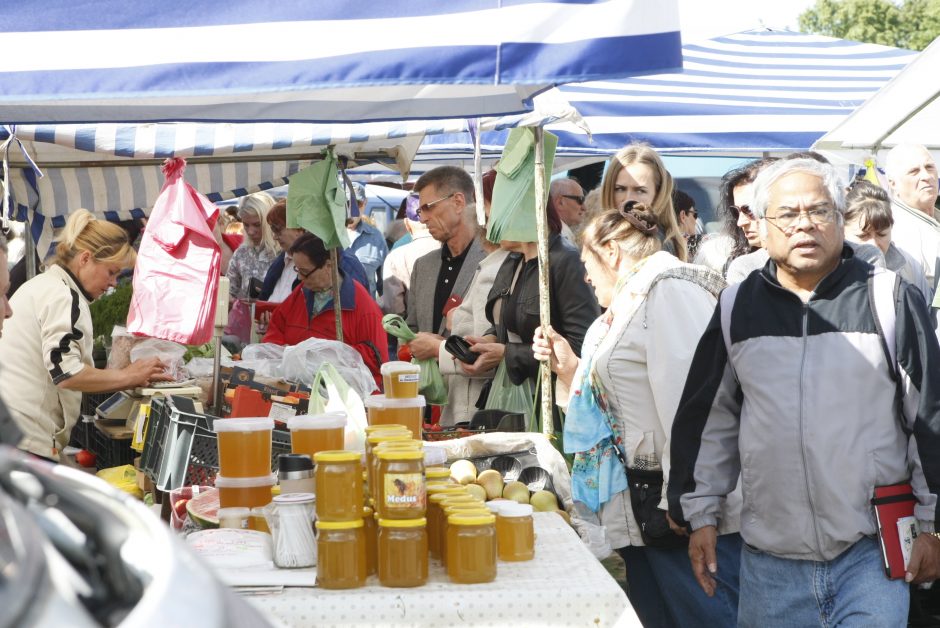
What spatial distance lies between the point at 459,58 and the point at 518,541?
4.31 ft

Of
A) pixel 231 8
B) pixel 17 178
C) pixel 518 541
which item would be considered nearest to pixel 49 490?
pixel 518 541

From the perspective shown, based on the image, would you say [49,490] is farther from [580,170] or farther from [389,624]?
[580,170]

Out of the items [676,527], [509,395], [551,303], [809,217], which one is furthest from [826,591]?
[509,395]

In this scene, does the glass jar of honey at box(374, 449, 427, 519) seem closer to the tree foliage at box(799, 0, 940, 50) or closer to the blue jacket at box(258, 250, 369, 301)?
the blue jacket at box(258, 250, 369, 301)

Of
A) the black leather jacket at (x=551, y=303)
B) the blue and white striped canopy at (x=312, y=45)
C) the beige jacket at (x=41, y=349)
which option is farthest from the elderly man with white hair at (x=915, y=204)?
the beige jacket at (x=41, y=349)

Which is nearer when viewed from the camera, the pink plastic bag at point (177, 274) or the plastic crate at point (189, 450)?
the plastic crate at point (189, 450)

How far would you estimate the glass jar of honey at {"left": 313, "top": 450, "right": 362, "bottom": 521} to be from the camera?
108 inches

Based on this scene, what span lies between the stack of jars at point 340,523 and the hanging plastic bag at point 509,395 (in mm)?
2482

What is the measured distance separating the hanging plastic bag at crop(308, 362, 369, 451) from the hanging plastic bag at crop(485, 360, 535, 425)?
1458mm

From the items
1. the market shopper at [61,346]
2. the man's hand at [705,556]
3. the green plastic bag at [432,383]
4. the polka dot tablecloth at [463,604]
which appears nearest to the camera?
the polka dot tablecloth at [463,604]

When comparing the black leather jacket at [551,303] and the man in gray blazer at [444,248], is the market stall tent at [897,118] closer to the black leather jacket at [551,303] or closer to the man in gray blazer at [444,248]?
the man in gray blazer at [444,248]

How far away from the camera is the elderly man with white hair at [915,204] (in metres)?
6.27

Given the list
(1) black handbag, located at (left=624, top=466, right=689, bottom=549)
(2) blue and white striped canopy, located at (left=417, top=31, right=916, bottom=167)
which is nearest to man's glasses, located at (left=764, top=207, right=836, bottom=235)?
(1) black handbag, located at (left=624, top=466, right=689, bottom=549)

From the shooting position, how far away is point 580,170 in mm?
11766
